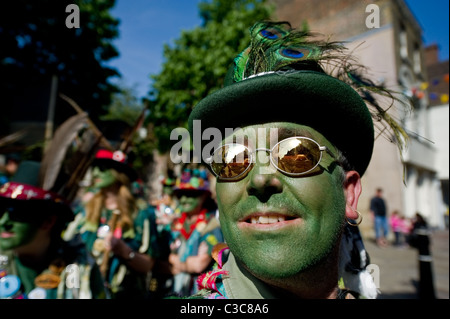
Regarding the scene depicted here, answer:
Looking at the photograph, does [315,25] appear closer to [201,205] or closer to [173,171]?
[173,171]

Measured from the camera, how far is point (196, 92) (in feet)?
22.0

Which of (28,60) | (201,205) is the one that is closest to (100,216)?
(201,205)

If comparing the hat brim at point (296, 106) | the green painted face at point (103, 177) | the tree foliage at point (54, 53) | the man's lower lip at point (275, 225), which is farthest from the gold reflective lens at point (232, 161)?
the tree foliage at point (54, 53)

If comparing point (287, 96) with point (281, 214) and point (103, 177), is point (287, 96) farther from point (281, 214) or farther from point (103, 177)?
point (103, 177)

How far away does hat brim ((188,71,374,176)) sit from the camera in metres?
1.17

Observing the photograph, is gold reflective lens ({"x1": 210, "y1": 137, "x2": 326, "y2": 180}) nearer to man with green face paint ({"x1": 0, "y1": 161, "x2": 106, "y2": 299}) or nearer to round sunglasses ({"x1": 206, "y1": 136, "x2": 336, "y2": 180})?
round sunglasses ({"x1": 206, "y1": 136, "x2": 336, "y2": 180})

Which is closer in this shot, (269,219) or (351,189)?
(269,219)

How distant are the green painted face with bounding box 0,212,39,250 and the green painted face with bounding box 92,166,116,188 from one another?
1263 millimetres

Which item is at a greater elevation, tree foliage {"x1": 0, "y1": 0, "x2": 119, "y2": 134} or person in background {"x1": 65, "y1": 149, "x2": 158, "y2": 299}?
tree foliage {"x1": 0, "y1": 0, "x2": 119, "y2": 134}

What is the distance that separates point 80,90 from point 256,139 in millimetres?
9098

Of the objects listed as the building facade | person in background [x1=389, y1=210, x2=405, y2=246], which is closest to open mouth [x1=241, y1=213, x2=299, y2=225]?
the building facade

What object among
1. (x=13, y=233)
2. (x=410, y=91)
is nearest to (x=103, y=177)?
(x=13, y=233)

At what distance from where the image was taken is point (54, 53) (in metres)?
7.23

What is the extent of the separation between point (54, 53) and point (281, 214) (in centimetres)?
804
